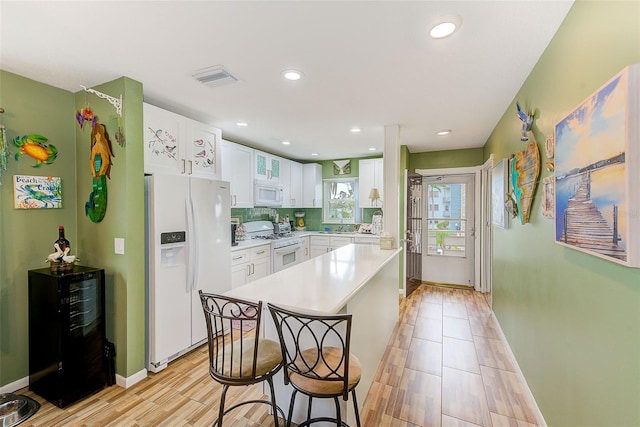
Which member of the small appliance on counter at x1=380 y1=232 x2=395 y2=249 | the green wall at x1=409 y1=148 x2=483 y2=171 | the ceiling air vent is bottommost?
the small appliance on counter at x1=380 y1=232 x2=395 y2=249

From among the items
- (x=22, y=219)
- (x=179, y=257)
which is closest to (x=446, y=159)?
(x=179, y=257)

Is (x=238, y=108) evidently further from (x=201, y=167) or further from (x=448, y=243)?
(x=448, y=243)

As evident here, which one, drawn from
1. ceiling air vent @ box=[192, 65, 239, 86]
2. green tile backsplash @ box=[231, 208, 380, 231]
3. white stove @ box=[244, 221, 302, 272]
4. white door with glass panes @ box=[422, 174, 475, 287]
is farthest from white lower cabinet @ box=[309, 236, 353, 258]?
ceiling air vent @ box=[192, 65, 239, 86]

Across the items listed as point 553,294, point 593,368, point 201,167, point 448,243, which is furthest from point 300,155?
point 593,368

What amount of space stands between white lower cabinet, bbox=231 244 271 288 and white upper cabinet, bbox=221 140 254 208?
687mm

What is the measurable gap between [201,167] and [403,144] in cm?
297

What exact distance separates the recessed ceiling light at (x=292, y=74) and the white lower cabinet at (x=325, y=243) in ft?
11.2

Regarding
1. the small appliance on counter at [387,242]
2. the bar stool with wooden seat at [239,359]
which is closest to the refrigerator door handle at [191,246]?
the bar stool with wooden seat at [239,359]

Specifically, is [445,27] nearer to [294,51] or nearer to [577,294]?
[294,51]

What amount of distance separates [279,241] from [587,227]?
3669 millimetres

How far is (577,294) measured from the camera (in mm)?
1391

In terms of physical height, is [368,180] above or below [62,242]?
above

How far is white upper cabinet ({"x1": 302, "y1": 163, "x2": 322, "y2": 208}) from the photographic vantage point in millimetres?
5637

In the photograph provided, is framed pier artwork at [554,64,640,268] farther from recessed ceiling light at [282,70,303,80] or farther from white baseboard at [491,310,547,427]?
recessed ceiling light at [282,70,303,80]
